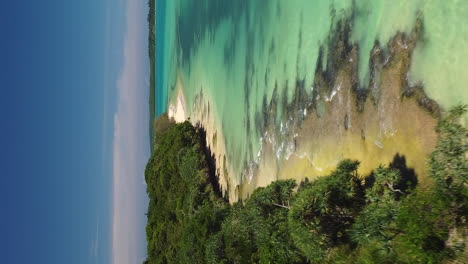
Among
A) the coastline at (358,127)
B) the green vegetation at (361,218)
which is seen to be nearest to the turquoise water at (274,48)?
the coastline at (358,127)

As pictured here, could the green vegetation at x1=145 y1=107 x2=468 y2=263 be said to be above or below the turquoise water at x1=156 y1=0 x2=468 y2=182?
below

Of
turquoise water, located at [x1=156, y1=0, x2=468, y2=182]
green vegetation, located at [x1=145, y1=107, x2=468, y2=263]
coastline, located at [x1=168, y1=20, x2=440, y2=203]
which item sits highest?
turquoise water, located at [x1=156, y1=0, x2=468, y2=182]

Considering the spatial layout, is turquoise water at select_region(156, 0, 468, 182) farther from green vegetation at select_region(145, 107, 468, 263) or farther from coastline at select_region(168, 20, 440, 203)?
green vegetation at select_region(145, 107, 468, 263)

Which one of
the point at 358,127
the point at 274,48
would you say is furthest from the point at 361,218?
the point at 274,48

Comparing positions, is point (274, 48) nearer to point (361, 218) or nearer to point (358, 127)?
point (358, 127)

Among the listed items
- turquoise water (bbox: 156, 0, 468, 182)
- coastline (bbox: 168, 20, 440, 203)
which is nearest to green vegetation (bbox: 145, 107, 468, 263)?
coastline (bbox: 168, 20, 440, 203)

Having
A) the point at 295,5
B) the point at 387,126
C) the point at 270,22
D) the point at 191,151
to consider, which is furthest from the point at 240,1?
the point at 387,126

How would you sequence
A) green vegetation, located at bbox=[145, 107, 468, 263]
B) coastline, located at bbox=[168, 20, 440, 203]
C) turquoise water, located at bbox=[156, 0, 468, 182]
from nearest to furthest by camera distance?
green vegetation, located at bbox=[145, 107, 468, 263], turquoise water, located at bbox=[156, 0, 468, 182], coastline, located at bbox=[168, 20, 440, 203]

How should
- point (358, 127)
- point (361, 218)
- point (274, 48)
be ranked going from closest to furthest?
point (361, 218), point (358, 127), point (274, 48)

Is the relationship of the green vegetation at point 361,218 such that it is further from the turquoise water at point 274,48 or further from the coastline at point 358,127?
the turquoise water at point 274,48
